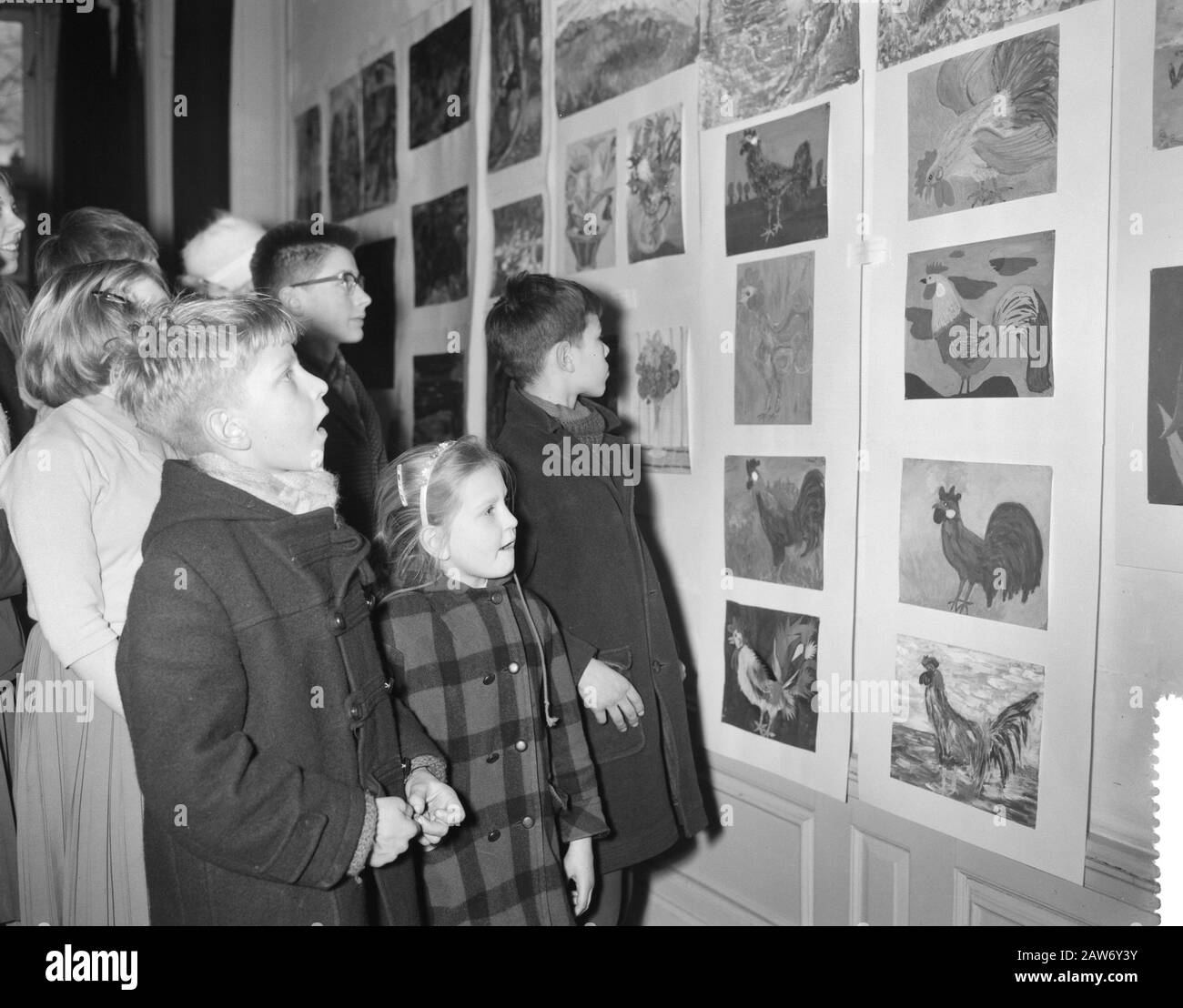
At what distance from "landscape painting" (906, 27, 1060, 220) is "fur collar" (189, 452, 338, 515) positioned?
4.90 ft

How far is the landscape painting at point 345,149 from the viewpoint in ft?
16.0

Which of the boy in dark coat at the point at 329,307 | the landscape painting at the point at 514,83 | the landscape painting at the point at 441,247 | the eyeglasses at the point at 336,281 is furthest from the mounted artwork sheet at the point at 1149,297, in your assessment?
the landscape painting at the point at 441,247

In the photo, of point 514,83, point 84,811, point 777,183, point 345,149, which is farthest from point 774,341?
point 345,149

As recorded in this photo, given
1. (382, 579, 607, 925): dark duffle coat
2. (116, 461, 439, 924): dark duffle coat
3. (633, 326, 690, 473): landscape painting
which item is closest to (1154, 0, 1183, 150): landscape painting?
(633, 326, 690, 473): landscape painting

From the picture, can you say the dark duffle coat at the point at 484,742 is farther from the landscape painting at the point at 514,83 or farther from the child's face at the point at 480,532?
the landscape painting at the point at 514,83

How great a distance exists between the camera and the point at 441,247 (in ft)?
14.1

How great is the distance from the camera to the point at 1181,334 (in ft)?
6.39

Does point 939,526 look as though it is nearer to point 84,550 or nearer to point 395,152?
point 84,550

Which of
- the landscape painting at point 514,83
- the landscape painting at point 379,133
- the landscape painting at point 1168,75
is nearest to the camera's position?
the landscape painting at point 1168,75

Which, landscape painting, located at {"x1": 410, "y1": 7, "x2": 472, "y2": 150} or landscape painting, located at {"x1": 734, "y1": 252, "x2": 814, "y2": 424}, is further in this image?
landscape painting, located at {"x1": 410, "y1": 7, "x2": 472, "y2": 150}

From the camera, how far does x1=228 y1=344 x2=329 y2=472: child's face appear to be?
1.72 m

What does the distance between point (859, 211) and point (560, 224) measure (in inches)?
52.0

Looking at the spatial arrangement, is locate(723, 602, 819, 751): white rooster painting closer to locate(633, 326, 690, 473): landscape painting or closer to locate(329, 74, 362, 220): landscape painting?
locate(633, 326, 690, 473): landscape painting

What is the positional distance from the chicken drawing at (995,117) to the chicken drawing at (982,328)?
183 mm
